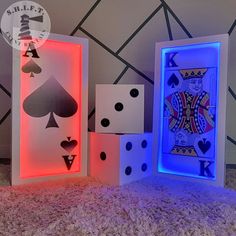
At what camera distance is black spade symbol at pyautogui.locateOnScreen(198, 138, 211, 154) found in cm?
104

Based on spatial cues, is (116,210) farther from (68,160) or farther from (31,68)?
(31,68)

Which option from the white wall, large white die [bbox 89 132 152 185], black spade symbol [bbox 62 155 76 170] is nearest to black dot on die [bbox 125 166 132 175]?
large white die [bbox 89 132 152 185]

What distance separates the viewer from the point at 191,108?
42.2 inches

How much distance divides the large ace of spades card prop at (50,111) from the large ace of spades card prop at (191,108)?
0.98ft

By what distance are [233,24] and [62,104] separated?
0.78 metres

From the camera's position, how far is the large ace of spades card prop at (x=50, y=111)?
100cm

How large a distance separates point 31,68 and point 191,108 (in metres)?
0.59

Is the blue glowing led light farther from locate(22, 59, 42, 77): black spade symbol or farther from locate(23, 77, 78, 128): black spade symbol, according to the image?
locate(22, 59, 42, 77): black spade symbol

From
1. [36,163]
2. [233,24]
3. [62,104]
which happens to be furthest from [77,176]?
[233,24]

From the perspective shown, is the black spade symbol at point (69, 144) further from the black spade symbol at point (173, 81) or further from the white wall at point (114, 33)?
the black spade symbol at point (173, 81)

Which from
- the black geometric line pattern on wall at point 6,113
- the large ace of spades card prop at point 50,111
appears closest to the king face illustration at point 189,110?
the large ace of spades card prop at point 50,111

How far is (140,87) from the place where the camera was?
1.11 meters

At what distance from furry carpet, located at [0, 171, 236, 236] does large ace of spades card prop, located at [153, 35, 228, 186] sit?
0.11 metres

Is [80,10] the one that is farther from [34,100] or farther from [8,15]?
[34,100]
